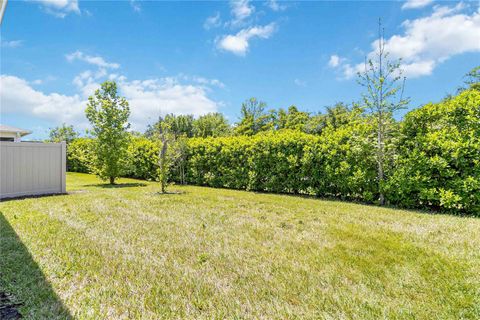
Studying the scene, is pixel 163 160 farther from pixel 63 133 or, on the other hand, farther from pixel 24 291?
pixel 63 133

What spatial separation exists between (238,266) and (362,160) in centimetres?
655

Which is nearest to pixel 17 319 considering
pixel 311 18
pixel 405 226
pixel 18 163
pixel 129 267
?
pixel 129 267

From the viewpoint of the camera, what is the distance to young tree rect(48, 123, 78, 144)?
31.1 m

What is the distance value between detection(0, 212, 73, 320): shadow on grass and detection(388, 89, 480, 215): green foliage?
8.12 meters

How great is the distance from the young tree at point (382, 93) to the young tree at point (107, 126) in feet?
37.6

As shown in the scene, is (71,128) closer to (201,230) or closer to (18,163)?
(18,163)

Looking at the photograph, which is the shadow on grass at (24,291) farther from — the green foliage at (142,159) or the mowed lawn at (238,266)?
the green foliage at (142,159)

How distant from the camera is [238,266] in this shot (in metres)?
3.38

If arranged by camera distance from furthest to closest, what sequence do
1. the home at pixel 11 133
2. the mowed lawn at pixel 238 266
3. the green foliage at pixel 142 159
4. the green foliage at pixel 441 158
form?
the home at pixel 11 133
the green foliage at pixel 142 159
the green foliage at pixel 441 158
the mowed lawn at pixel 238 266

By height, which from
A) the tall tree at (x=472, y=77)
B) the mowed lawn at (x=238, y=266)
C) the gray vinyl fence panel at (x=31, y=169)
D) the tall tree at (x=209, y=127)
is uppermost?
the tall tree at (x=472, y=77)

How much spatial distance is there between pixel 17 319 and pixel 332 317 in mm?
2744

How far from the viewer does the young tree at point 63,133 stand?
3106 cm

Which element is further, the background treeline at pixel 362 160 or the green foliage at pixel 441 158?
the background treeline at pixel 362 160

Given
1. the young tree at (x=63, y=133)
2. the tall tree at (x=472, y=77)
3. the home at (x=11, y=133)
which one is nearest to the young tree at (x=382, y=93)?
the home at (x=11, y=133)
